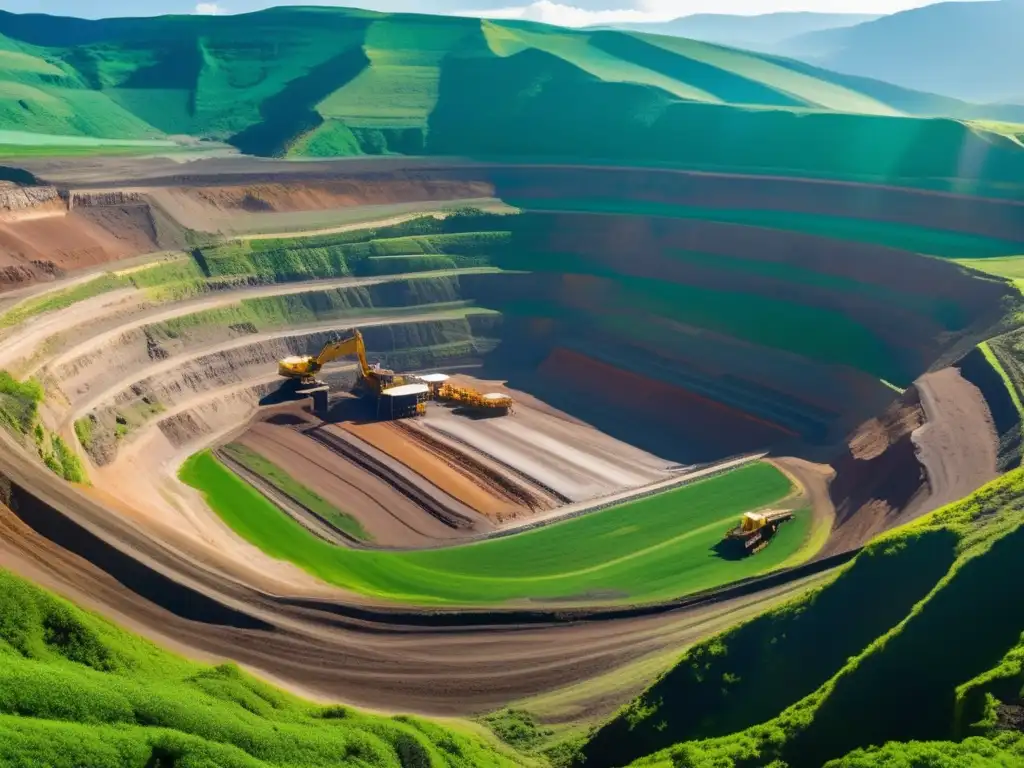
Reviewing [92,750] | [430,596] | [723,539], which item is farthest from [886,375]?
[92,750]

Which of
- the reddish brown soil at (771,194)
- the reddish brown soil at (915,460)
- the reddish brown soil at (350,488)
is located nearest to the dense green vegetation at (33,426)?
the reddish brown soil at (350,488)

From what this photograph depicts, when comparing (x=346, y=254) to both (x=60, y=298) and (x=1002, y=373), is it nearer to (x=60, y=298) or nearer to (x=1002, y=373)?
(x=60, y=298)

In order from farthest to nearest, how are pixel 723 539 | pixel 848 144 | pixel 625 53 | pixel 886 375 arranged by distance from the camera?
1. pixel 625 53
2. pixel 848 144
3. pixel 886 375
4. pixel 723 539

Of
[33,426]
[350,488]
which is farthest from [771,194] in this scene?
[33,426]

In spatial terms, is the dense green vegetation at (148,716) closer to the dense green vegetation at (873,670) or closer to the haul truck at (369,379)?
the dense green vegetation at (873,670)

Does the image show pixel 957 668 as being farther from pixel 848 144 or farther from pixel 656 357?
pixel 848 144

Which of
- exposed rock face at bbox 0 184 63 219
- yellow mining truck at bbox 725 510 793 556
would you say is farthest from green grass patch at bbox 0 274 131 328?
yellow mining truck at bbox 725 510 793 556
